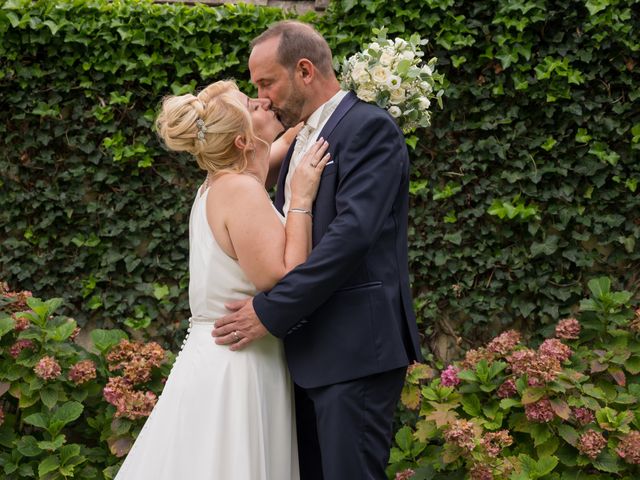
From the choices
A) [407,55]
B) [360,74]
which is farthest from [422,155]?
[360,74]

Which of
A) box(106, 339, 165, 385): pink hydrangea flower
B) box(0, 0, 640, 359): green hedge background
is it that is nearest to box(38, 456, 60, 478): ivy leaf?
box(106, 339, 165, 385): pink hydrangea flower

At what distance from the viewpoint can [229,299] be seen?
2736mm

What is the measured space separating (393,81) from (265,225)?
703mm

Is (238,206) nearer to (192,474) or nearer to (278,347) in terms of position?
(278,347)

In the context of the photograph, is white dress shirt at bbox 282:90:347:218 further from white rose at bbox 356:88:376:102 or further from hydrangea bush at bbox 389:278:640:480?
hydrangea bush at bbox 389:278:640:480

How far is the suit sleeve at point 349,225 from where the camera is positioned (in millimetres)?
2471

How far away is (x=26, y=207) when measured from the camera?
15.2ft

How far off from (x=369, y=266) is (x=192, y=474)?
0.90 m

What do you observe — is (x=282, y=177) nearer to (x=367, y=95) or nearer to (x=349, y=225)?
(x=367, y=95)

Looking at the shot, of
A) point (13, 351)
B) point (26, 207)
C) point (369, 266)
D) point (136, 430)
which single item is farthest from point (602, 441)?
point (26, 207)

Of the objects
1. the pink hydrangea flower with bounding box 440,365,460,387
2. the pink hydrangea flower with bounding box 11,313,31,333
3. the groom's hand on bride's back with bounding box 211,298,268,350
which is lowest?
the pink hydrangea flower with bounding box 440,365,460,387

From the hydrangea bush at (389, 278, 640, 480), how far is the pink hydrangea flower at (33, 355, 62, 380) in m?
1.66

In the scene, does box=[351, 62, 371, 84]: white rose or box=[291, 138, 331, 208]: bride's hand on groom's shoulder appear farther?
box=[351, 62, 371, 84]: white rose

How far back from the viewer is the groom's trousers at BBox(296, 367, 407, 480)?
2.55m
